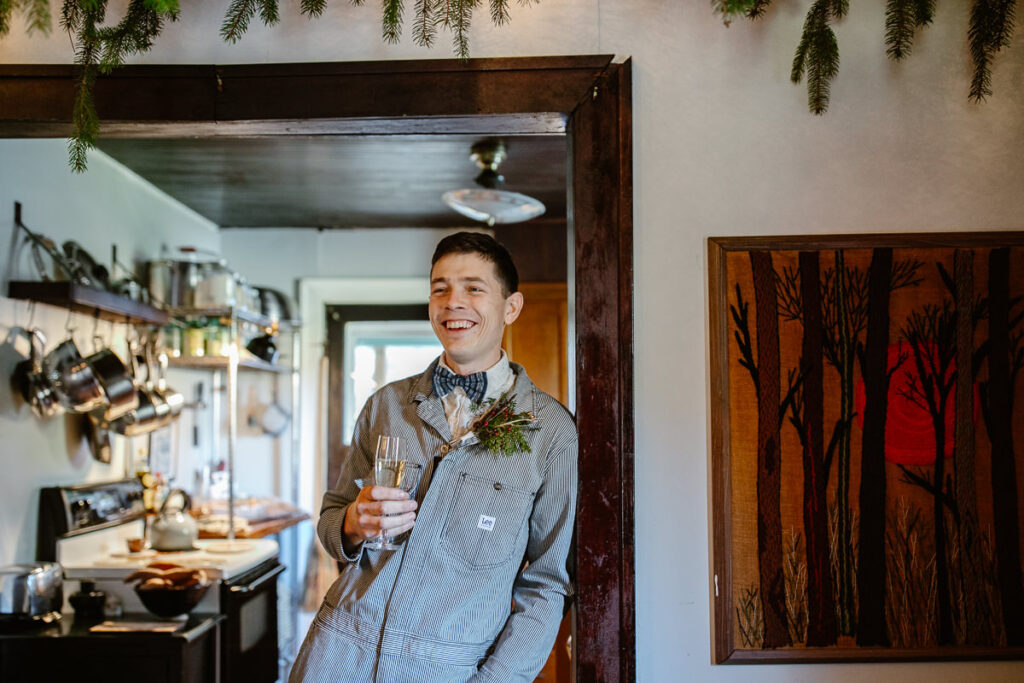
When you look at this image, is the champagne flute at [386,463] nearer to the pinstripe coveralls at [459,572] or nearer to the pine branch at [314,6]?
the pinstripe coveralls at [459,572]

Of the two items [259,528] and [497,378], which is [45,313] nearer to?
[259,528]

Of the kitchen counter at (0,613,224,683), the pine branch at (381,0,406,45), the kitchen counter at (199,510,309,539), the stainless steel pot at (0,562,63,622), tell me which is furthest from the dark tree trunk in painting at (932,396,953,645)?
the kitchen counter at (199,510,309,539)

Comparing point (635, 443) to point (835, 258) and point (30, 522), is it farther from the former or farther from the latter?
point (30, 522)

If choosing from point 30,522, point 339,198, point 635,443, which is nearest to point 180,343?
point 339,198

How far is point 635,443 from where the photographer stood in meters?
1.93

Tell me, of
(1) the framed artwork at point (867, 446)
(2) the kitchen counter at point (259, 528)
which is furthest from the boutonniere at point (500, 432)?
(2) the kitchen counter at point (259, 528)

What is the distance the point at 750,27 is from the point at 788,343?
70 centimetres

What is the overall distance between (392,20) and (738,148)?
0.78m

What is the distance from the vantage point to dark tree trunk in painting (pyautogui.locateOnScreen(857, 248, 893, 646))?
1895mm

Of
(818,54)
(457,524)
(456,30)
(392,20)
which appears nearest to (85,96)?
(392,20)

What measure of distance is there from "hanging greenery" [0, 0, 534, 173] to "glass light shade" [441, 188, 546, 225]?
137 centimetres

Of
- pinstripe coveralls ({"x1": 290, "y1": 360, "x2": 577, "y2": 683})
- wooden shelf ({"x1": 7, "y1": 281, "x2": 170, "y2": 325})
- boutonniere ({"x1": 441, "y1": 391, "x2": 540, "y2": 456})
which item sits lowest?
pinstripe coveralls ({"x1": 290, "y1": 360, "x2": 577, "y2": 683})

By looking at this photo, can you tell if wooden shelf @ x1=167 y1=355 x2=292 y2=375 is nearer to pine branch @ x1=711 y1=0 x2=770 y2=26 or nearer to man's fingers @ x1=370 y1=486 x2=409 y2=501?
man's fingers @ x1=370 y1=486 x2=409 y2=501

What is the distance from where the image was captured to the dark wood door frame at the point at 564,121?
1.87 m
